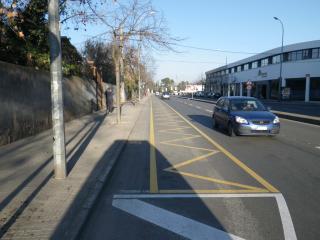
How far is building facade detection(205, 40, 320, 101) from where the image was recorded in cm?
6488

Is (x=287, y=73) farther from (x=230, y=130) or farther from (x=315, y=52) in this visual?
(x=230, y=130)

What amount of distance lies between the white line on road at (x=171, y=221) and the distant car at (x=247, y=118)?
841 cm

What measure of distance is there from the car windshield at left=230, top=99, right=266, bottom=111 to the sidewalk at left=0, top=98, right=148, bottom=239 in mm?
5411

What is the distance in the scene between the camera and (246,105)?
15.9m

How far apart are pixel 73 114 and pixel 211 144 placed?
1048cm

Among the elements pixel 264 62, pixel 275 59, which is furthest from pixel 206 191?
pixel 264 62

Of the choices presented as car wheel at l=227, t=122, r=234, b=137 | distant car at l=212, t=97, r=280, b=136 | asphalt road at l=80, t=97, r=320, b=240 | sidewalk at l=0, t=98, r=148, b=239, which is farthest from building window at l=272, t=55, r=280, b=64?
sidewalk at l=0, t=98, r=148, b=239

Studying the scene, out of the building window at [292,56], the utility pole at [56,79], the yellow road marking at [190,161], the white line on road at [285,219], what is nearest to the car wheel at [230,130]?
the yellow road marking at [190,161]

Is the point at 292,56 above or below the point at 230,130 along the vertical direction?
above

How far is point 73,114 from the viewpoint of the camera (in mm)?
21688

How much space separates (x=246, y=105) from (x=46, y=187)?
415 inches

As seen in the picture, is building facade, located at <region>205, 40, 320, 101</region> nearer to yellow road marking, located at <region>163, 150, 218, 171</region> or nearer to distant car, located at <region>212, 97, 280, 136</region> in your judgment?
distant car, located at <region>212, 97, 280, 136</region>

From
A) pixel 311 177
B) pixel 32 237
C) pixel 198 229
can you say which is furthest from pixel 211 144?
pixel 32 237

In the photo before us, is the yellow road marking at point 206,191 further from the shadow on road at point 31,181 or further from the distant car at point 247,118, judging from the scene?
the distant car at point 247,118
